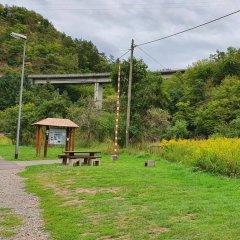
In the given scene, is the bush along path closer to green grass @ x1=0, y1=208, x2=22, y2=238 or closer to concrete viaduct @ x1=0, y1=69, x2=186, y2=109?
green grass @ x1=0, y1=208, x2=22, y2=238

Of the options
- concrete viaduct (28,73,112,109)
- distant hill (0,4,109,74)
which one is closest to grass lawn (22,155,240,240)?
concrete viaduct (28,73,112,109)

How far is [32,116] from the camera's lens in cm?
4525

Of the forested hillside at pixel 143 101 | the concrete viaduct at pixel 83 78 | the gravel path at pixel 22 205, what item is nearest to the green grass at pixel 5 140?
the forested hillside at pixel 143 101

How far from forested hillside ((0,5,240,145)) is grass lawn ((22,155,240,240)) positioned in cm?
1993

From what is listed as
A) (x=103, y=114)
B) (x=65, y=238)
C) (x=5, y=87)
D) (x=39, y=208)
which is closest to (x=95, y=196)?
(x=39, y=208)

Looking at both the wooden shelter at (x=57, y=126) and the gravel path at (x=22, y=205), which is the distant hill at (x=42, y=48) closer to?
the wooden shelter at (x=57, y=126)

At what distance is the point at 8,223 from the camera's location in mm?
8312

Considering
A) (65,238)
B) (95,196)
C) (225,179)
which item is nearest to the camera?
(65,238)

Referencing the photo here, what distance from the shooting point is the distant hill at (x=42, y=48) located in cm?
10544

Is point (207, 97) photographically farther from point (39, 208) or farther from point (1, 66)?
point (1, 66)

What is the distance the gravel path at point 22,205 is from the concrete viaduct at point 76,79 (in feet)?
227

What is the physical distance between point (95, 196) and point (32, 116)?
35.3 metres

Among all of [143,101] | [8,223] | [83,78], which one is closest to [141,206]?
[8,223]

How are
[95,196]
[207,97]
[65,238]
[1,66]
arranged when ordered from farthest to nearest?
1. [1,66]
2. [207,97]
3. [95,196]
4. [65,238]
